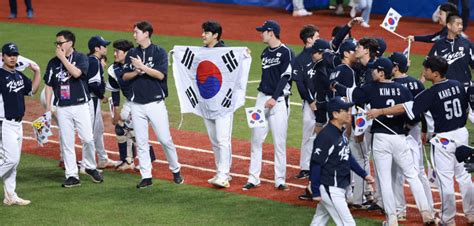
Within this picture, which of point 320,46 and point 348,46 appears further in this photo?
point 320,46

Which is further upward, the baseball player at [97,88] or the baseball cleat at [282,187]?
the baseball player at [97,88]

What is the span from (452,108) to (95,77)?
5210mm

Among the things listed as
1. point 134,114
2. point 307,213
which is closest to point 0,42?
point 134,114

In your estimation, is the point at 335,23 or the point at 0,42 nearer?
the point at 0,42

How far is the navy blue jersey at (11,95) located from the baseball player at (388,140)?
415cm

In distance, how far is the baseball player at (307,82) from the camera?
13.2 m

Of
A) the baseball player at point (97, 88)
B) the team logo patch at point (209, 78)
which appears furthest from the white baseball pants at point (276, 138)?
the baseball player at point (97, 88)

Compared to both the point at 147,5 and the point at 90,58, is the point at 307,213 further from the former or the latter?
the point at 147,5

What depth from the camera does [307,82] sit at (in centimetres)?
1330

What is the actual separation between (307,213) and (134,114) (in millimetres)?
2770

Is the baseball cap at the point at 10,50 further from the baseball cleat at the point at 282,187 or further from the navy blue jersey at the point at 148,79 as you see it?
the baseball cleat at the point at 282,187

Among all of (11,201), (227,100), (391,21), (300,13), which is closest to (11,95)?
(11,201)

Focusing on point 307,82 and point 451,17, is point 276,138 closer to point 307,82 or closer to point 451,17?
point 307,82

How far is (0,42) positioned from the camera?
82.0 feet
